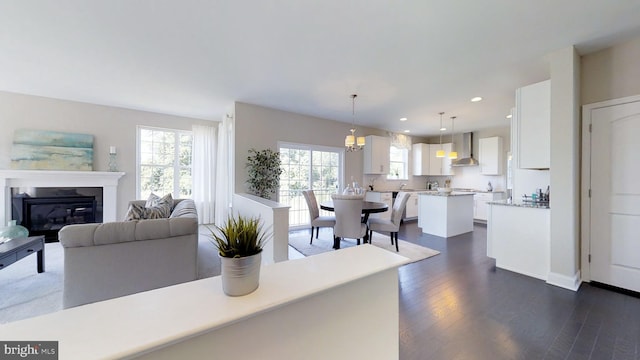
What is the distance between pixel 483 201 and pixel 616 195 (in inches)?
154

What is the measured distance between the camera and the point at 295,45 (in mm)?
2605

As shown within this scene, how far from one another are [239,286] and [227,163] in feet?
15.5

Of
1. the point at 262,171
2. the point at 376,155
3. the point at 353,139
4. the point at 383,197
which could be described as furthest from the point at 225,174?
the point at 383,197

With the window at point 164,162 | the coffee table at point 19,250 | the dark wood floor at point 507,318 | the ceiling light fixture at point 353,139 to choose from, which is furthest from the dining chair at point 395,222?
the window at point 164,162

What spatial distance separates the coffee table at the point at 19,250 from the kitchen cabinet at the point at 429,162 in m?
7.95

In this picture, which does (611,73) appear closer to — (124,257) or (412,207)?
(412,207)

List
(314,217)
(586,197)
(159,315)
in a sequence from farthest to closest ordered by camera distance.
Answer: (314,217)
(586,197)
(159,315)

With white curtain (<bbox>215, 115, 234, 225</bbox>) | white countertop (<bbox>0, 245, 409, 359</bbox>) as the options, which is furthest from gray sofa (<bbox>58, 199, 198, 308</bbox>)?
white curtain (<bbox>215, 115, 234, 225</bbox>)

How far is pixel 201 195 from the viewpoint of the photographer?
5.72 metres

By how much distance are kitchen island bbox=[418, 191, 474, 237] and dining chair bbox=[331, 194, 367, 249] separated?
2.15m

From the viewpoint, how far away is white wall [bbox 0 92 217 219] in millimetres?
4168

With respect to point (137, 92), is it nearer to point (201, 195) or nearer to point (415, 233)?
point (201, 195)

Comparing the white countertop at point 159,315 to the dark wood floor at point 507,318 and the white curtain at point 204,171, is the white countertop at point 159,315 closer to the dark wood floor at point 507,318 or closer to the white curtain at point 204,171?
the dark wood floor at point 507,318

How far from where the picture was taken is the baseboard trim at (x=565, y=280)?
2.60 m
